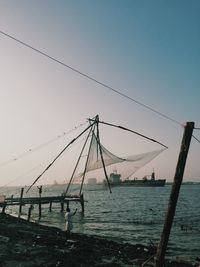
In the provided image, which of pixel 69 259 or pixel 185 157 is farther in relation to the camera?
pixel 69 259

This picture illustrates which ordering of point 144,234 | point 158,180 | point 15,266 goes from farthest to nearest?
point 158,180 → point 144,234 → point 15,266

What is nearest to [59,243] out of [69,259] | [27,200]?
[69,259]

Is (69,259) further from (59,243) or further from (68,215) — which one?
(68,215)

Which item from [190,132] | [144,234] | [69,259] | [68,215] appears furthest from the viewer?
[144,234]

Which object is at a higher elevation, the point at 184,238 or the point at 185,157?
the point at 185,157

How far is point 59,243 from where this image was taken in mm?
17297

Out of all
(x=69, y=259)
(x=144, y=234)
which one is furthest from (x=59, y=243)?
(x=144, y=234)

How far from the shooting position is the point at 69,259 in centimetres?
1394

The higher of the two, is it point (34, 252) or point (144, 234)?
point (34, 252)

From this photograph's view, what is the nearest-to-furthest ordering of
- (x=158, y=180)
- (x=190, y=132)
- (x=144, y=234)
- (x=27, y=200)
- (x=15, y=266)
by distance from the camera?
1. (x=190, y=132)
2. (x=15, y=266)
3. (x=144, y=234)
4. (x=27, y=200)
5. (x=158, y=180)

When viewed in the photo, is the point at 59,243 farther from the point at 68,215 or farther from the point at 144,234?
the point at 144,234

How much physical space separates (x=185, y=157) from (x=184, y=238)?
63.6 ft

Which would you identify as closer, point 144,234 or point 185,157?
point 185,157

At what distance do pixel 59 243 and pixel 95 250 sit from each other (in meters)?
2.16
